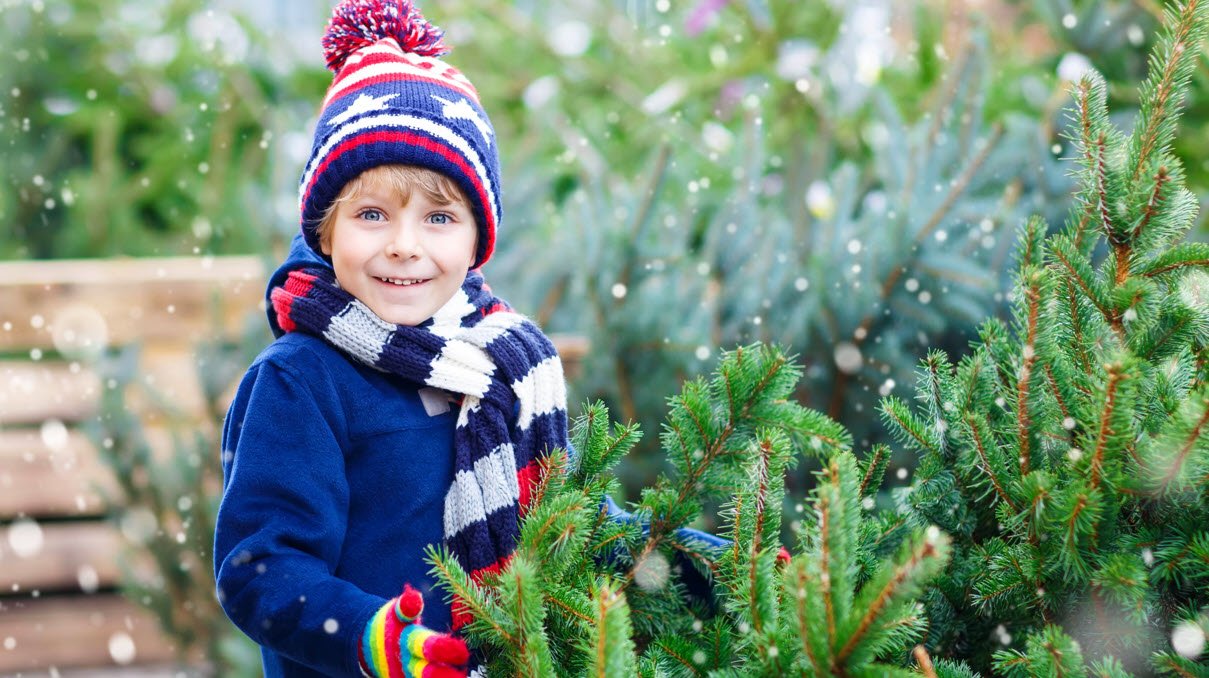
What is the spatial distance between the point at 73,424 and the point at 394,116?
327cm

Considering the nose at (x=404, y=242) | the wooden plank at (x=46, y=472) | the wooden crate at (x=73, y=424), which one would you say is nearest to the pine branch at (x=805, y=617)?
the nose at (x=404, y=242)

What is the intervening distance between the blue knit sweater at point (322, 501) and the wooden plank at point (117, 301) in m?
2.87

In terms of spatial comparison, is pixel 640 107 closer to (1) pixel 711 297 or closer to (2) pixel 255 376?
(1) pixel 711 297

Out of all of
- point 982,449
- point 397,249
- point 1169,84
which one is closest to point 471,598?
point 397,249

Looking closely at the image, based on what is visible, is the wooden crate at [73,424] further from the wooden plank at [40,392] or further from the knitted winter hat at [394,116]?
the knitted winter hat at [394,116]

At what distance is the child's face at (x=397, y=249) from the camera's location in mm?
1490

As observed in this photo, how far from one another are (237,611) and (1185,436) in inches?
42.2

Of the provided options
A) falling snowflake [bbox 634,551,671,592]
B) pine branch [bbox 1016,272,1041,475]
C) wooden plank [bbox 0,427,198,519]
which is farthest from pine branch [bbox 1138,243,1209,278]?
wooden plank [bbox 0,427,198,519]

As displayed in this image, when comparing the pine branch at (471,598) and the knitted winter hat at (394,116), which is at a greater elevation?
the knitted winter hat at (394,116)

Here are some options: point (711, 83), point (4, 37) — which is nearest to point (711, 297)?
point (711, 83)

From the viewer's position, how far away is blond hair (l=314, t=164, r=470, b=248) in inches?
58.3

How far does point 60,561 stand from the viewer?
414 centimetres

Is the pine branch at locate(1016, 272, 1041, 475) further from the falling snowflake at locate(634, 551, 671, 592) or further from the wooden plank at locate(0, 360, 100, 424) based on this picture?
the wooden plank at locate(0, 360, 100, 424)

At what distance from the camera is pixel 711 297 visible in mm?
3027
